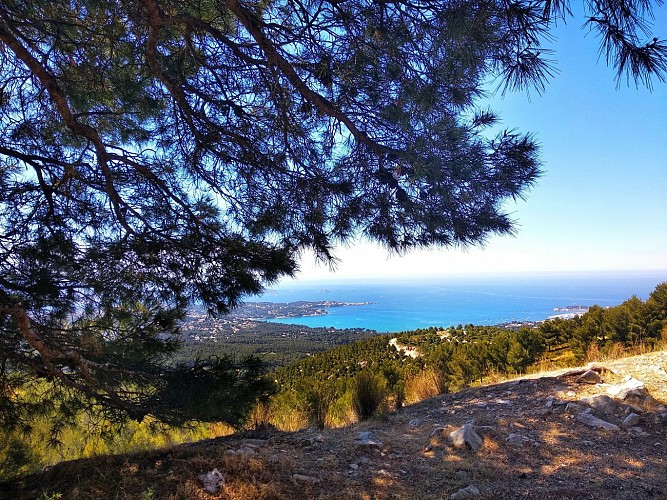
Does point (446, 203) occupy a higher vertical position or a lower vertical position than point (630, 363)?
higher

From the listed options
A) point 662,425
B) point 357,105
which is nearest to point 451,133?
point 357,105

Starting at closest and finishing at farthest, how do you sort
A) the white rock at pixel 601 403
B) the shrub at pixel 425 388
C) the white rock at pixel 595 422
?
the white rock at pixel 595 422 → the white rock at pixel 601 403 → the shrub at pixel 425 388

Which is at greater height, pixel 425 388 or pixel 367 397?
pixel 367 397

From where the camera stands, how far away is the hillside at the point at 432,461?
6.88 ft

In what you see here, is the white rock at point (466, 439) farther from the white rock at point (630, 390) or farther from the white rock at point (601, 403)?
the white rock at point (630, 390)

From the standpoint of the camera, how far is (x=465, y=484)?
226 cm

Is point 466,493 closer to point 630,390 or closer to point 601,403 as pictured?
point 601,403

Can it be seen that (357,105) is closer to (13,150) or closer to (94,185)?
(94,185)

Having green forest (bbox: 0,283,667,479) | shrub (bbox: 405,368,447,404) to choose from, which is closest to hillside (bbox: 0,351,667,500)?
green forest (bbox: 0,283,667,479)

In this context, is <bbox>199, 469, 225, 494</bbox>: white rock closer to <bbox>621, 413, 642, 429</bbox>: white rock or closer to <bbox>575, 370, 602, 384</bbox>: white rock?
<bbox>621, 413, 642, 429</bbox>: white rock

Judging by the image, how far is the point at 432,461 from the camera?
8.77ft

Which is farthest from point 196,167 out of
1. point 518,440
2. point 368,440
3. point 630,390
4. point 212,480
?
point 630,390

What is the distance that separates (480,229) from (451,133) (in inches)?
28.4

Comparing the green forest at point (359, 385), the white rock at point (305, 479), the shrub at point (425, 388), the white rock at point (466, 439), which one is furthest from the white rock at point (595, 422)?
the white rock at point (305, 479)
